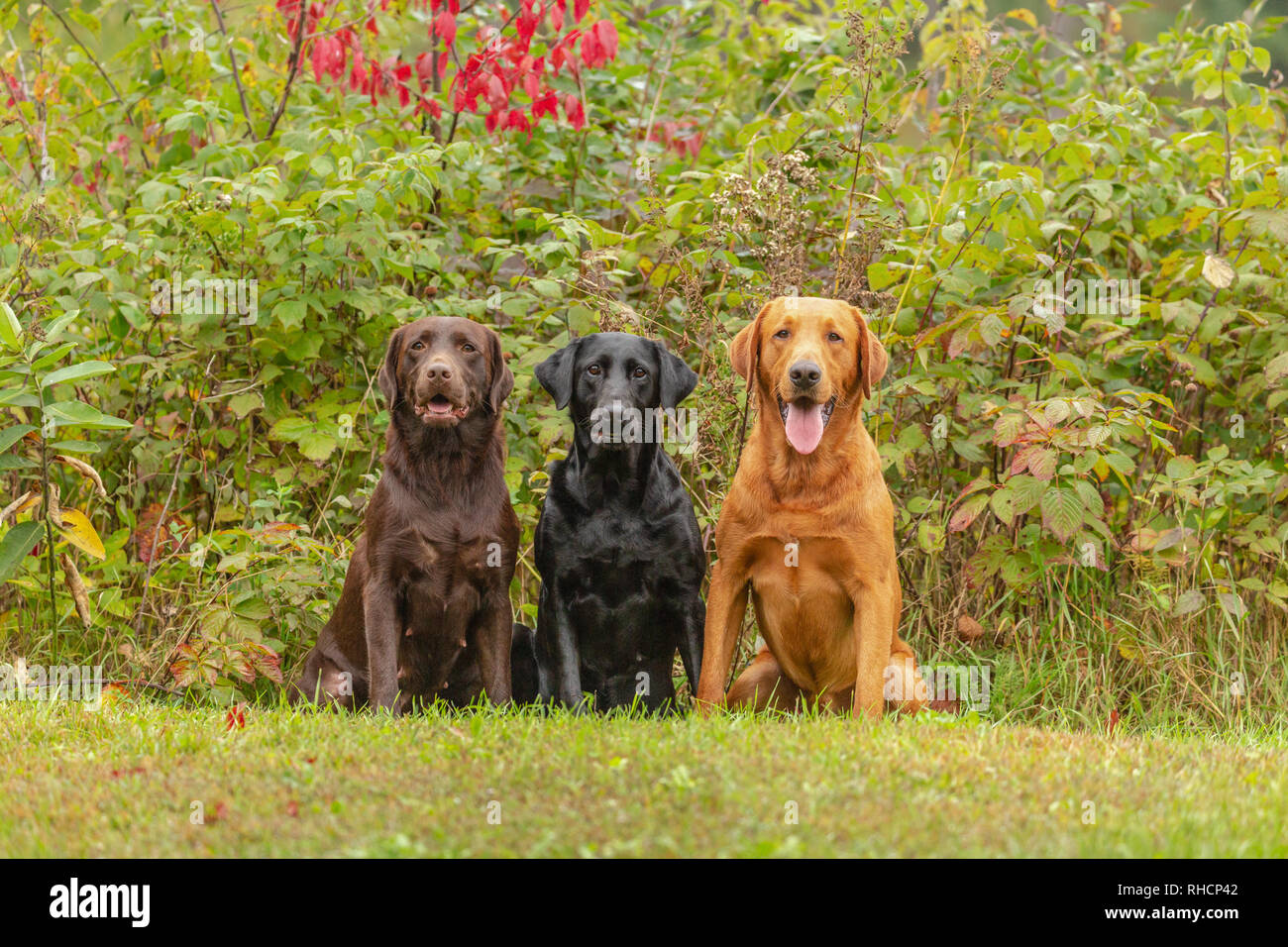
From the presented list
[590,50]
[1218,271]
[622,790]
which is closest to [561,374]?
[590,50]

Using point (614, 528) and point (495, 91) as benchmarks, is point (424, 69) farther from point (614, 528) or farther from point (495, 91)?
point (614, 528)

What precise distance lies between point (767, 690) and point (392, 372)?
1.95 metres

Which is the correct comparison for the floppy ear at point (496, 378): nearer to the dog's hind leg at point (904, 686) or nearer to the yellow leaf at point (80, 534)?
the yellow leaf at point (80, 534)

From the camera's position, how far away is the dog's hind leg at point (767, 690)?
16.7 ft

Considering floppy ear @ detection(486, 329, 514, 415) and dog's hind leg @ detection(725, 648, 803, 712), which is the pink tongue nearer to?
dog's hind leg @ detection(725, 648, 803, 712)

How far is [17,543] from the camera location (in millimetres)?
5004

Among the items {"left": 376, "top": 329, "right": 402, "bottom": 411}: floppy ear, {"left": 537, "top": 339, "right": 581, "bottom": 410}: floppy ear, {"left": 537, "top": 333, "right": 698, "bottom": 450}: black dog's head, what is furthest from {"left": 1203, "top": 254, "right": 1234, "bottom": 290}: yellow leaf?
{"left": 376, "top": 329, "right": 402, "bottom": 411}: floppy ear

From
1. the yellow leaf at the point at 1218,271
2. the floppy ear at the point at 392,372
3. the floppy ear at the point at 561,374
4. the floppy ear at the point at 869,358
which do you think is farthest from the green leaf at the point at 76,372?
the yellow leaf at the point at 1218,271

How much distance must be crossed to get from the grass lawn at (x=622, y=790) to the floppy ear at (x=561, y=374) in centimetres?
128

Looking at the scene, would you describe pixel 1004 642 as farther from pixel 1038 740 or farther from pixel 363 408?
pixel 363 408

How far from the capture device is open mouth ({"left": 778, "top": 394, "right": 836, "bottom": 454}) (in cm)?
457

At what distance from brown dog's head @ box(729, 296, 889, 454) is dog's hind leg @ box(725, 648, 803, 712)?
40.5 inches

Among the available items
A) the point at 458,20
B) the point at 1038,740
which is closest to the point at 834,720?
the point at 1038,740
